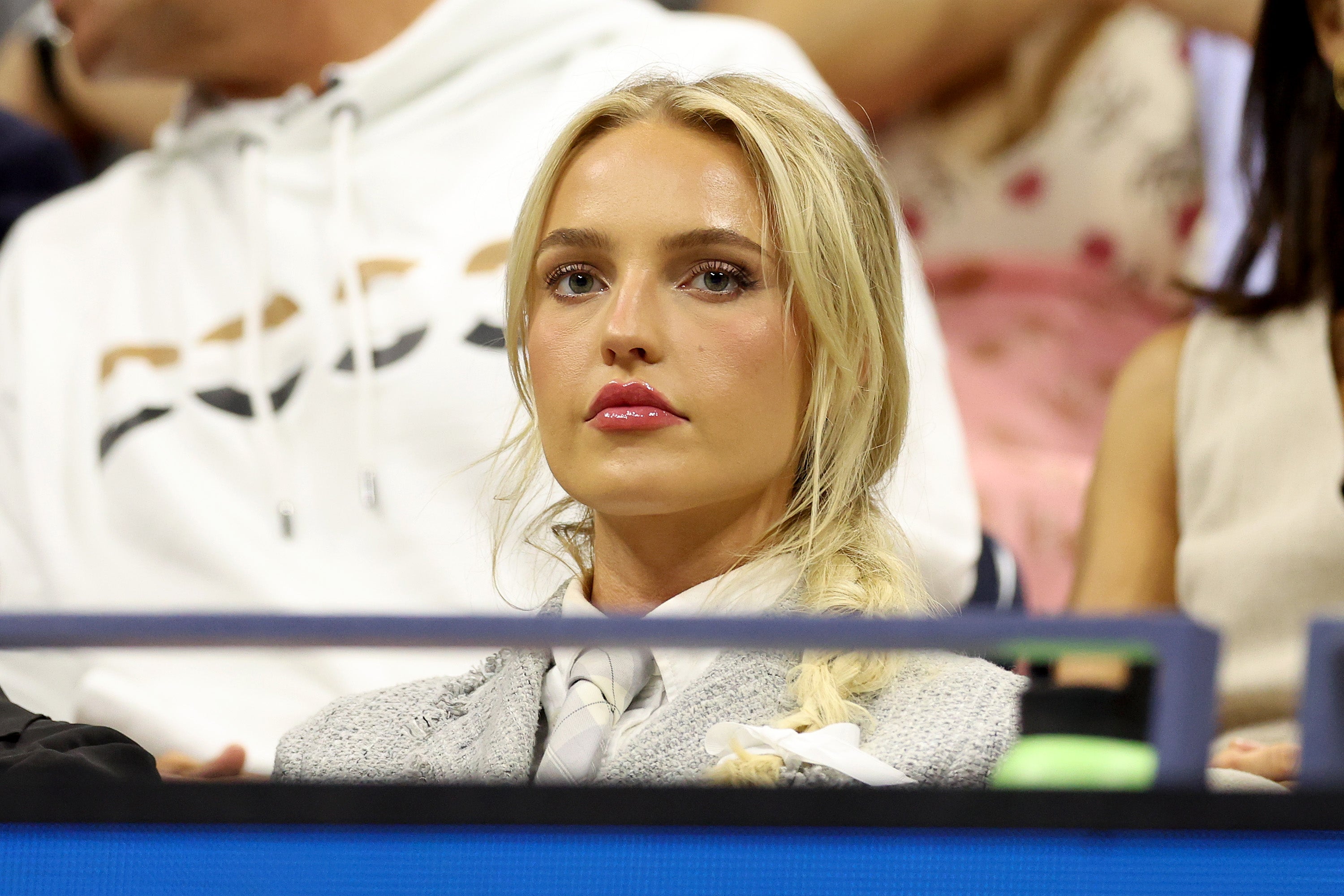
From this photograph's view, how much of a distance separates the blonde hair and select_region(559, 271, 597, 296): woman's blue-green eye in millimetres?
23

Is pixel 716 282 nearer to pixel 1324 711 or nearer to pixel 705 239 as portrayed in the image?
pixel 705 239

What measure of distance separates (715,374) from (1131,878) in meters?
0.24

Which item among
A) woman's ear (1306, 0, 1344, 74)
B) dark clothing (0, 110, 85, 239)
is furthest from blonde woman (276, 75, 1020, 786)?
dark clothing (0, 110, 85, 239)

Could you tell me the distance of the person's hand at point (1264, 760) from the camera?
1.29 ft

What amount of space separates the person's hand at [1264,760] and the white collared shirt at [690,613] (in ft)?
0.55

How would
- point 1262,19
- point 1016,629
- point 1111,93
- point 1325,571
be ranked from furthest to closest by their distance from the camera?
point 1111,93 → point 1262,19 → point 1325,571 → point 1016,629

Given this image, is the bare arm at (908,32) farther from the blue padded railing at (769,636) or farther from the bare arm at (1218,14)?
the blue padded railing at (769,636)

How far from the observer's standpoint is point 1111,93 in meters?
1.20

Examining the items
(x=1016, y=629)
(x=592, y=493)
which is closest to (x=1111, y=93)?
(x=592, y=493)

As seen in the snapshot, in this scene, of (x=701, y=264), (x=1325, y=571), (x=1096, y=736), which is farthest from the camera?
(x=1325, y=571)

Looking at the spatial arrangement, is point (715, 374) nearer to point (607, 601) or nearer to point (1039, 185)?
point (607, 601)

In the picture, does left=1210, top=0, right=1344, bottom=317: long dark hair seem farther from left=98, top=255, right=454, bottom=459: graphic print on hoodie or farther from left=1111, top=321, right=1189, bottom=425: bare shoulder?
left=98, top=255, right=454, bottom=459: graphic print on hoodie

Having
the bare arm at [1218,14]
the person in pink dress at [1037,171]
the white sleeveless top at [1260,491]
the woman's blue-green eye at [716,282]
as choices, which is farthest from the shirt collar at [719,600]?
the bare arm at [1218,14]

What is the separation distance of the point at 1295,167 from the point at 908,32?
0.35 metres
